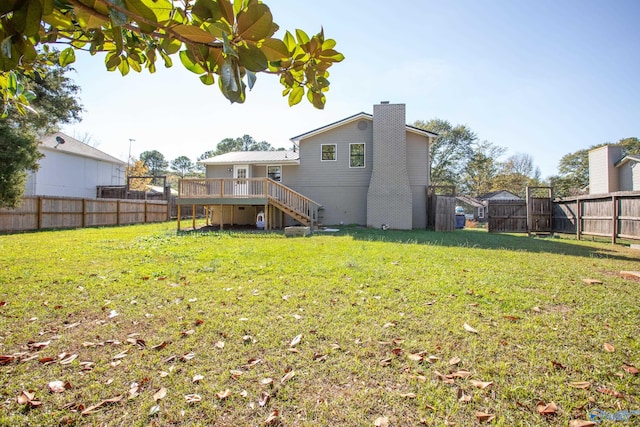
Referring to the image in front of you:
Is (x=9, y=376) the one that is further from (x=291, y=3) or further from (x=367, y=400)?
(x=291, y=3)

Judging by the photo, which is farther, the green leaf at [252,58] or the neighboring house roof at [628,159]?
the neighboring house roof at [628,159]

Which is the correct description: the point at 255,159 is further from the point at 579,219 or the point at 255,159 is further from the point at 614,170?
the point at 614,170

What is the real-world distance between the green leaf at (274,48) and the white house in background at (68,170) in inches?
932

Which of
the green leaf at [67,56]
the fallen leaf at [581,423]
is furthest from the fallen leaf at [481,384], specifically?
the green leaf at [67,56]

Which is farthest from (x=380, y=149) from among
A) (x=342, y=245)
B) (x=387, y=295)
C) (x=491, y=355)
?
(x=491, y=355)

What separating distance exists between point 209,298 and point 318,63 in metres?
3.52

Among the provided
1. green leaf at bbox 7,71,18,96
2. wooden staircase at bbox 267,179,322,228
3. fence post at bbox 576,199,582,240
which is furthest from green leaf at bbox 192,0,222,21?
fence post at bbox 576,199,582,240

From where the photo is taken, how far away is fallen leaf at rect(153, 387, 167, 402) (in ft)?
6.51

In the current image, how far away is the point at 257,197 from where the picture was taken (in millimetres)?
13727

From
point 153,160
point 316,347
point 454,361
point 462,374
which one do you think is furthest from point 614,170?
point 153,160

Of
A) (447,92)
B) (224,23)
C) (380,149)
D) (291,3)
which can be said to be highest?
(447,92)

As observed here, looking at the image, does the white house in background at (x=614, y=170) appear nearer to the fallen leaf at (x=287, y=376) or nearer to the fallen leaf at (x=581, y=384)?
the fallen leaf at (x=581, y=384)

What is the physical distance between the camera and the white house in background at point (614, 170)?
59.5 ft

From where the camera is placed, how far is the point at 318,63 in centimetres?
127
